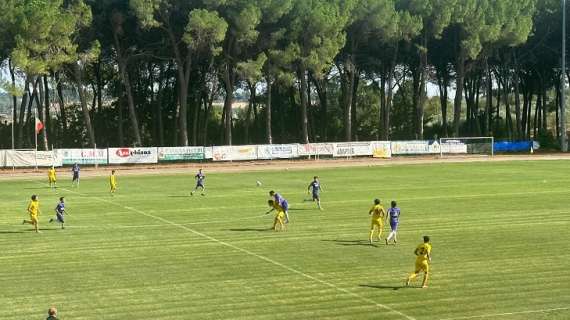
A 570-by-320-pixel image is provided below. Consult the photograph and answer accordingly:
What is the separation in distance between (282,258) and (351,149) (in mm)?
55854

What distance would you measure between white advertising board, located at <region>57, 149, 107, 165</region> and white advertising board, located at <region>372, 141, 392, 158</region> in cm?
2842

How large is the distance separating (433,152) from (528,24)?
19.9 metres

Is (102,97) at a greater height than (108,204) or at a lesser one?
greater

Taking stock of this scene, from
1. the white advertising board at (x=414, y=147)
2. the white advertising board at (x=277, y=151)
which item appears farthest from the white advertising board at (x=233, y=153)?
the white advertising board at (x=414, y=147)

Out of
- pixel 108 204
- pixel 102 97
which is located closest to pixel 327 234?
pixel 108 204

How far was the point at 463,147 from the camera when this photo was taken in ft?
272

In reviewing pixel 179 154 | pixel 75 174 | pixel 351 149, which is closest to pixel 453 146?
pixel 351 149

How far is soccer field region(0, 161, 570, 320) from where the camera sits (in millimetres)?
16828

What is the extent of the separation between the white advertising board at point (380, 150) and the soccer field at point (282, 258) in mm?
35847

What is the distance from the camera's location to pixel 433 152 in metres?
81.9

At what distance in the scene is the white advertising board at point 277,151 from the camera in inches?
2928

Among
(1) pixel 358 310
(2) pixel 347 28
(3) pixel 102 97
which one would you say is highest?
(2) pixel 347 28

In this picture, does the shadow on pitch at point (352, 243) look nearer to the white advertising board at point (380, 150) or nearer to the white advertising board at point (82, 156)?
the white advertising board at point (82, 156)

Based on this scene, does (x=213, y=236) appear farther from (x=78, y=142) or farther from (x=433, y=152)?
(x=78, y=142)
